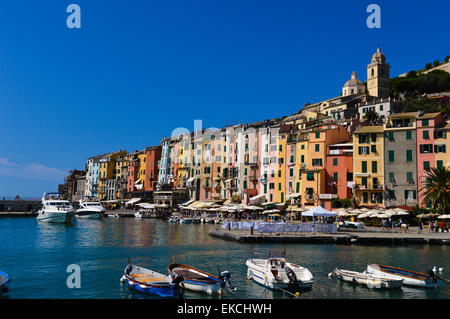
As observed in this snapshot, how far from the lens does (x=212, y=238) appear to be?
168ft

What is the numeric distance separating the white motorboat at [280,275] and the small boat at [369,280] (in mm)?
3030

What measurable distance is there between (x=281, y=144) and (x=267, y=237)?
37.6 metres

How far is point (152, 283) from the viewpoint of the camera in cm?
2234

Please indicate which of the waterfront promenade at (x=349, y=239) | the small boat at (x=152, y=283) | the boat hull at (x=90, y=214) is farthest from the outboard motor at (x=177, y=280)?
the boat hull at (x=90, y=214)

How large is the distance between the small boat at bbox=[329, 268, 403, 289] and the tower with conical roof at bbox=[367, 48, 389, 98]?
11295 cm

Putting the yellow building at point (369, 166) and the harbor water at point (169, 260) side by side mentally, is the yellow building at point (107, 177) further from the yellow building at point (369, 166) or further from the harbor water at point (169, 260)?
the yellow building at point (369, 166)

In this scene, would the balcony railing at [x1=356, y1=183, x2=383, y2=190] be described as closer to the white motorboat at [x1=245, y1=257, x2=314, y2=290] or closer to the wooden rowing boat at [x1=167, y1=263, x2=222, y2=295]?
the white motorboat at [x1=245, y1=257, x2=314, y2=290]

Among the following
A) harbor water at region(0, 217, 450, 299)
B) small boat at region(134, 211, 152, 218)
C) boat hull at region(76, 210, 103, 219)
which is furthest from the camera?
small boat at region(134, 211, 152, 218)

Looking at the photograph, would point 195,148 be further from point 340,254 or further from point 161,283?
point 161,283

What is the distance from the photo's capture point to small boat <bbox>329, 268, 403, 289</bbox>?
24.6m

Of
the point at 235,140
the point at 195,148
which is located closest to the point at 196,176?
the point at 195,148

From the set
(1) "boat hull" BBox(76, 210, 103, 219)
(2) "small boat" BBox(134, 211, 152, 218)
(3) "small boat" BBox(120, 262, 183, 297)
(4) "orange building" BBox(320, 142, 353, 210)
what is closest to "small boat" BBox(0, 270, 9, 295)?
(3) "small boat" BBox(120, 262, 183, 297)

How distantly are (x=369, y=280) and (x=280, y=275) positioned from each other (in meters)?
5.53

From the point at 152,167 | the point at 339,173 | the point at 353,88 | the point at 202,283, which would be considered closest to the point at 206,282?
the point at 202,283
